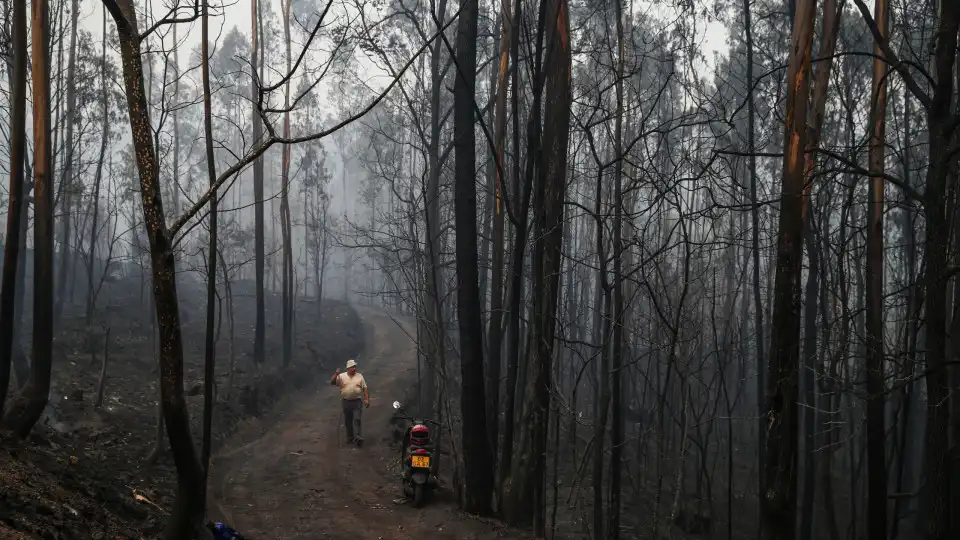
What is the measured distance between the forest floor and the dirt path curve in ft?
2.87

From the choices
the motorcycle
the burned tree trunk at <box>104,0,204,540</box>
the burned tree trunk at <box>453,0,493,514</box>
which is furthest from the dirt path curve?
the burned tree trunk at <box>104,0,204,540</box>

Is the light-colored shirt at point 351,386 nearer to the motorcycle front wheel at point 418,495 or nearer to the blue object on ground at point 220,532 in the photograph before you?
the motorcycle front wheel at point 418,495

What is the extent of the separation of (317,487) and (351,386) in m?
2.98

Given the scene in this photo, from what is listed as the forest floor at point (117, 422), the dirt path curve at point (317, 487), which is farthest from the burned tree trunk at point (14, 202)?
the dirt path curve at point (317, 487)

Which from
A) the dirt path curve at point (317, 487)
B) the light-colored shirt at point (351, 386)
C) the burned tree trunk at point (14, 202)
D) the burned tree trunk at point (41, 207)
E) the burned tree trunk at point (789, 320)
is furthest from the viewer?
the light-colored shirt at point (351, 386)

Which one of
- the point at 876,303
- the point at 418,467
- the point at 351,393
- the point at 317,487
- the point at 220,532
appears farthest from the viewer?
the point at 351,393

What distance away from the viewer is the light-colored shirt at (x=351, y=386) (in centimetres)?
1360

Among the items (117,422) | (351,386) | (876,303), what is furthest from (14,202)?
(876,303)

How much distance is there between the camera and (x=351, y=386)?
13625mm

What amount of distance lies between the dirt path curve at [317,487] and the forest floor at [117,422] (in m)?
0.87

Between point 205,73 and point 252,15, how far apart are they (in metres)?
17.5

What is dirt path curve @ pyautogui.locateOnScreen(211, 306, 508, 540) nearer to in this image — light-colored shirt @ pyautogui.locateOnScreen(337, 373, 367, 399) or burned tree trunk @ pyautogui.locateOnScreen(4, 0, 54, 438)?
light-colored shirt @ pyautogui.locateOnScreen(337, 373, 367, 399)

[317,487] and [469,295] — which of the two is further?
[317,487]

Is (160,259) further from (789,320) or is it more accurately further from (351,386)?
(351,386)
